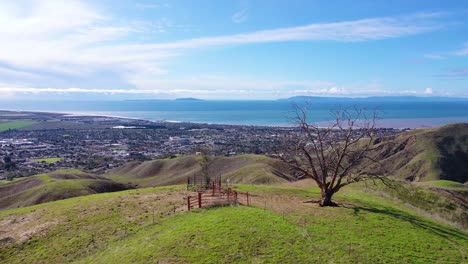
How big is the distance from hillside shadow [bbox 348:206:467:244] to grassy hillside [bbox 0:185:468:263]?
0.09 meters

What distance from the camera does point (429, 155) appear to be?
7850cm

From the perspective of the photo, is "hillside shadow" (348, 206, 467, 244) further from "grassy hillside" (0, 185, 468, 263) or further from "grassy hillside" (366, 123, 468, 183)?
"grassy hillside" (366, 123, 468, 183)

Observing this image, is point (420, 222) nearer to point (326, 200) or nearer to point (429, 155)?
point (326, 200)

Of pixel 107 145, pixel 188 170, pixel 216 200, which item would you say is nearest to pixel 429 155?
pixel 188 170

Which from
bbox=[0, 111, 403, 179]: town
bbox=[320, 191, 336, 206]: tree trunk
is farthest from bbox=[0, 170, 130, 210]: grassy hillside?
bbox=[320, 191, 336, 206]: tree trunk

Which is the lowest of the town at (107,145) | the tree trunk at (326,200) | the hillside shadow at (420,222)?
the town at (107,145)

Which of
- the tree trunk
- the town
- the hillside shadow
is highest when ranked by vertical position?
the tree trunk

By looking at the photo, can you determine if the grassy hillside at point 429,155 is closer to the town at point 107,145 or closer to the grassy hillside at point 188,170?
the town at point 107,145

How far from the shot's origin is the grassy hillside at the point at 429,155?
7431 cm

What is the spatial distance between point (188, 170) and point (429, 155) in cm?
4904

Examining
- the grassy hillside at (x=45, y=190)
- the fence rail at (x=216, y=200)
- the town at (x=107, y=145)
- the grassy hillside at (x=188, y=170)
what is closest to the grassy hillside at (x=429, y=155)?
the town at (x=107, y=145)

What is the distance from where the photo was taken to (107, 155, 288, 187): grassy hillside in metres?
65.0

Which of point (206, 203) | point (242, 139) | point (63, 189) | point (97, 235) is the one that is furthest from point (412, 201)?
point (242, 139)

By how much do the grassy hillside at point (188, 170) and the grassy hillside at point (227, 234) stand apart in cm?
3665
